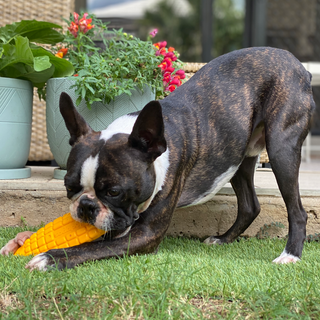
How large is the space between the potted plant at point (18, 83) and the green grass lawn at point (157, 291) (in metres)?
1.22

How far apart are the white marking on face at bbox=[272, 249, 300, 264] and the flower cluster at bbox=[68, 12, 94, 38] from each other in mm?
1989

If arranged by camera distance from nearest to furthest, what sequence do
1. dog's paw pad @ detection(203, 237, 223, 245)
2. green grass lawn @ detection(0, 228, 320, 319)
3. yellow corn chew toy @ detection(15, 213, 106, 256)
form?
green grass lawn @ detection(0, 228, 320, 319), yellow corn chew toy @ detection(15, 213, 106, 256), dog's paw pad @ detection(203, 237, 223, 245)

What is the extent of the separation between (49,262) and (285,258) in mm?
1205

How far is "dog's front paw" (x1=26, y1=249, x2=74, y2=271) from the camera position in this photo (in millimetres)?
1925

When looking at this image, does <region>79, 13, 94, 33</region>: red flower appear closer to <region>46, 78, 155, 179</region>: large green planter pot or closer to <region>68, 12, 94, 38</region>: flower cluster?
<region>68, 12, 94, 38</region>: flower cluster

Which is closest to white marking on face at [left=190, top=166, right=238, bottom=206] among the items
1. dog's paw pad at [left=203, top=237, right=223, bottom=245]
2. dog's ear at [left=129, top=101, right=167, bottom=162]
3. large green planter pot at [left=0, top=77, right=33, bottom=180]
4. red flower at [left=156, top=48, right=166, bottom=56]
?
dog's paw pad at [left=203, top=237, right=223, bottom=245]

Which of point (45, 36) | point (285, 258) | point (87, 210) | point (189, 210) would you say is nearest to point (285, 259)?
point (285, 258)

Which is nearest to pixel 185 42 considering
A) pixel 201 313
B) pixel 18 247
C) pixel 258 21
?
pixel 258 21

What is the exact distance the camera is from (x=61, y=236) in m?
2.21

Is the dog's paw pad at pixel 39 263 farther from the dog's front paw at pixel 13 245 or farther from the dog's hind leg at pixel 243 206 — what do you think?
the dog's hind leg at pixel 243 206

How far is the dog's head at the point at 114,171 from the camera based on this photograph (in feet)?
6.45

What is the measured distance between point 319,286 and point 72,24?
2369 mm

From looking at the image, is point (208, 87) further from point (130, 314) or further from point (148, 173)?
point (130, 314)

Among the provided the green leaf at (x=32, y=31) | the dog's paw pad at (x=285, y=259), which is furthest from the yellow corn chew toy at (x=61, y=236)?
the green leaf at (x=32, y=31)
